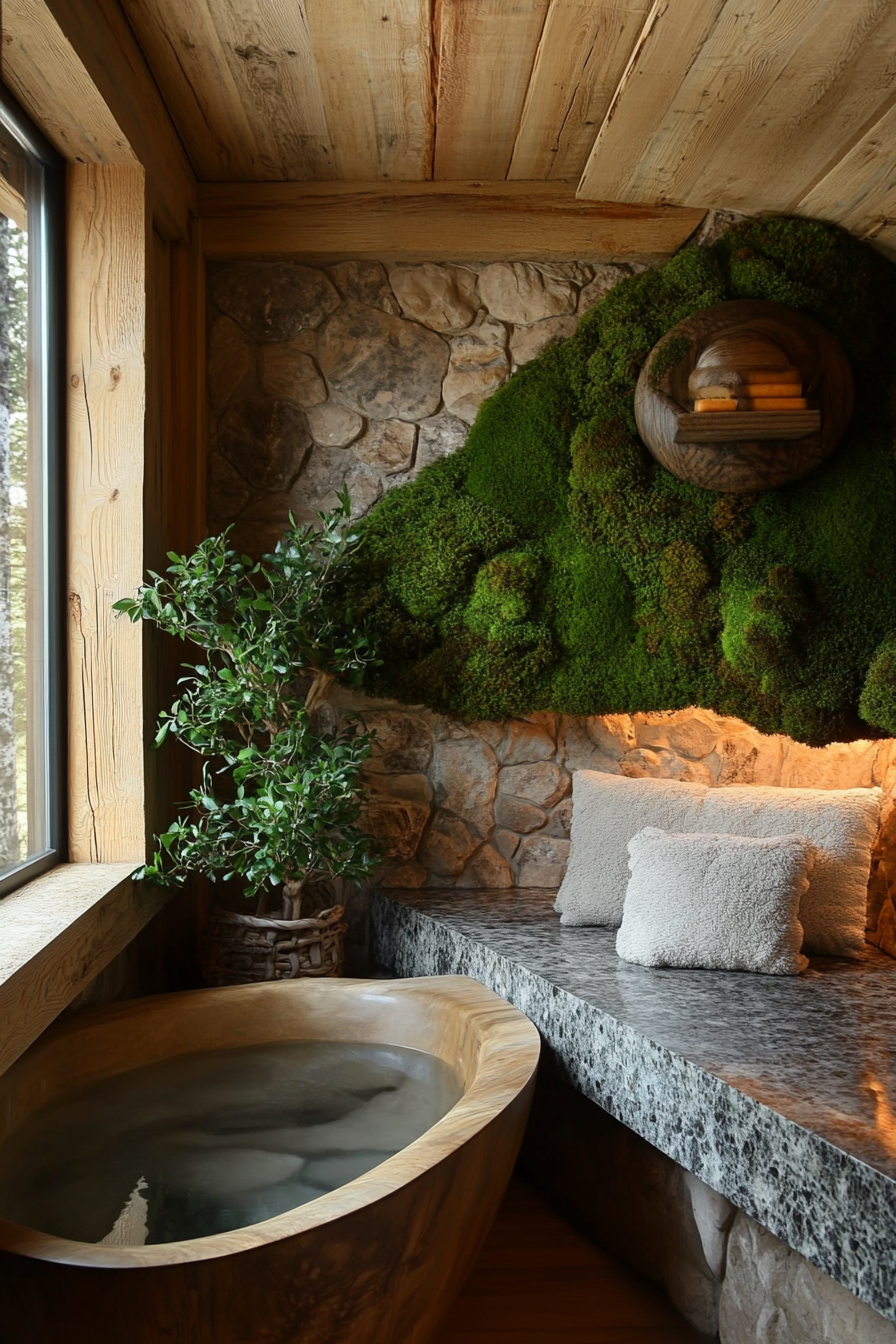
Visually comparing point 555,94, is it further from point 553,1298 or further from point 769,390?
point 553,1298

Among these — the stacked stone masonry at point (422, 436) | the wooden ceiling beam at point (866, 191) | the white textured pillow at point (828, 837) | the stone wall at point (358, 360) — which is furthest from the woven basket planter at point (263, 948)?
the wooden ceiling beam at point (866, 191)

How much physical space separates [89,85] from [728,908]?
214 cm

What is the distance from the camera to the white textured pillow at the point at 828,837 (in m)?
2.38

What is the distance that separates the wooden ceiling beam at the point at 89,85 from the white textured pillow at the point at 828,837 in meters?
2.08

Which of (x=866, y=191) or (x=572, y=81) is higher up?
(x=572, y=81)

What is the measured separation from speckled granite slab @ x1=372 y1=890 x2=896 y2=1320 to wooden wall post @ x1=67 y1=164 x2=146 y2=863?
34.5 inches

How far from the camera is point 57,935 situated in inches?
67.8

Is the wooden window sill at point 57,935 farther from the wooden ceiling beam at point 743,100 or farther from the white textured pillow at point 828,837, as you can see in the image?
the wooden ceiling beam at point 743,100

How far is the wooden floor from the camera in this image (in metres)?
1.83

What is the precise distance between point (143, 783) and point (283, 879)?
40cm

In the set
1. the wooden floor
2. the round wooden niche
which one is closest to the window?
the wooden floor

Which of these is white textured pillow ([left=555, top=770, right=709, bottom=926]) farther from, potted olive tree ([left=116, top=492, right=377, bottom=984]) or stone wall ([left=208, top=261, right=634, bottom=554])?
stone wall ([left=208, top=261, right=634, bottom=554])

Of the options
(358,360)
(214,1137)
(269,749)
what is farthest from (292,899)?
(358,360)

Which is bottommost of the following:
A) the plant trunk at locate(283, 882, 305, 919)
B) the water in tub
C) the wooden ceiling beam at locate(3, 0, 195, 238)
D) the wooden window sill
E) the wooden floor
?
the wooden floor
